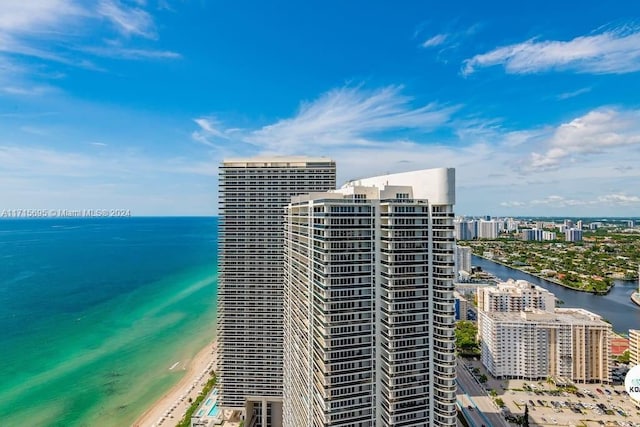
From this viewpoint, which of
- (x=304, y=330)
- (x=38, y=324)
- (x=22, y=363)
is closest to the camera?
(x=304, y=330)

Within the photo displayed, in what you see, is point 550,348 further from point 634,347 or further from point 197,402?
point 197,402

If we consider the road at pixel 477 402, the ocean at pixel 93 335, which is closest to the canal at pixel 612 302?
the road at pixel 477 402

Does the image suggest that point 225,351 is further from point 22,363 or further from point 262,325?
point 22,363

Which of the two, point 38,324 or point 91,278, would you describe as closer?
point 38,324

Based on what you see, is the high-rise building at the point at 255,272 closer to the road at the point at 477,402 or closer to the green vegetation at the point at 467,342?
the road at the point at 477,402

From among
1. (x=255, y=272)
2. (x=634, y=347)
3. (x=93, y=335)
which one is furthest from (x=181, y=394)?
(x=634, y=347)

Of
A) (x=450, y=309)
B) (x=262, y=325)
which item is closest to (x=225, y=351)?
(x=262, y=325)
